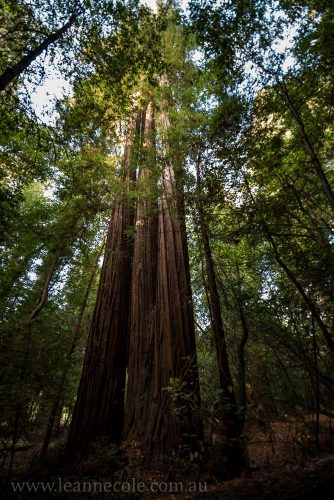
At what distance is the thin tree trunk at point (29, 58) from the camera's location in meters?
3.17

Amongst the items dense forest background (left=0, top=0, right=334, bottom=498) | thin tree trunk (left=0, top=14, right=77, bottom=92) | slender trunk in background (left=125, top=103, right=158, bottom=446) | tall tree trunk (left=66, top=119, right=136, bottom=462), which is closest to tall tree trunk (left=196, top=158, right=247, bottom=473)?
dense forest background (left=0, top=0, right=334, bottom=498)

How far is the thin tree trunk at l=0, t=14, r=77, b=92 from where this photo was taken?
3.17m

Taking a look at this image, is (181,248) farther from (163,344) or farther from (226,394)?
(226,394)

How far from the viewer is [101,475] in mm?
3168

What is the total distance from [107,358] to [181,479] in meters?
2.36

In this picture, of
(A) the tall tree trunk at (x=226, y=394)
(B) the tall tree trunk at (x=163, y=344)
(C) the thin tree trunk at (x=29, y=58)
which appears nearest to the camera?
(A) the tall tree trunk at (x=226, y=394)

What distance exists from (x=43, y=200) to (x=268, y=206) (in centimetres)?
1005

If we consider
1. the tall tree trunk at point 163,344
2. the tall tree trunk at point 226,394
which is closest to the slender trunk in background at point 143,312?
the tall tree trunk at point 163,344

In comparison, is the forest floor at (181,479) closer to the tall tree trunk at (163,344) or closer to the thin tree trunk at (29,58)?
the tall tree trunk at (163,344)

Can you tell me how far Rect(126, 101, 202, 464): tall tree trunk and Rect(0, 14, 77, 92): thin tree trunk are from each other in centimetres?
243

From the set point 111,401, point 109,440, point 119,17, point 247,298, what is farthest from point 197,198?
point 109,440

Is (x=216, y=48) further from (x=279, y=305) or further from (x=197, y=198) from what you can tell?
(x=279, y=305)

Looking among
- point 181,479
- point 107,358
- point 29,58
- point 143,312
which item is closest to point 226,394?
point 181,479

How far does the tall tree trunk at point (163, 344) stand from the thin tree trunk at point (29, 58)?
243cm
